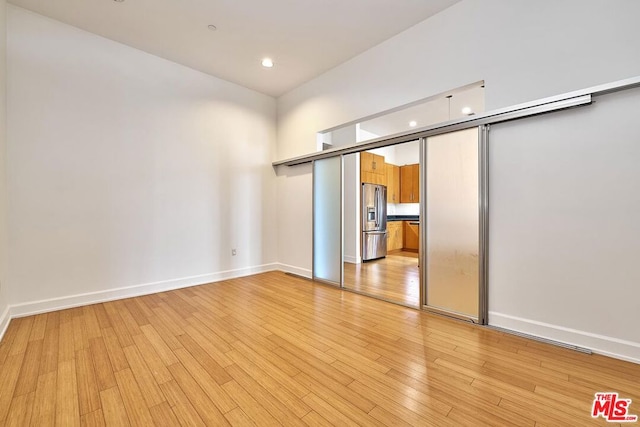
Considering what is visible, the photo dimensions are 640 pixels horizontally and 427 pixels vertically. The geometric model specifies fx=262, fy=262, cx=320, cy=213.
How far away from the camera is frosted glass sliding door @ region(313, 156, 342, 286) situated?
13.7 feet

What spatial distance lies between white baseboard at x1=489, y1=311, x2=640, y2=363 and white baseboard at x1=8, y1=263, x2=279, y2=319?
381cm

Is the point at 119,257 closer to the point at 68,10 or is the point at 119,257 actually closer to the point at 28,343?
the point at 28,343

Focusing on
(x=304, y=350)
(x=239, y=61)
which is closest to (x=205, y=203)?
(x=239, y=61)

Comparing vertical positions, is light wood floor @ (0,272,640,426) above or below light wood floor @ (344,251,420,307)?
above

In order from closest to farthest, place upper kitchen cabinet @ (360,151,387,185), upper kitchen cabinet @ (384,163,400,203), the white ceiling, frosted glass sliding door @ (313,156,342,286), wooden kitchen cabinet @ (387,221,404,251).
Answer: the white ceiling → frosted glass sliding door @ (313,156,342,286) → upper kitchen cabinet @ (360,151,387,185) → wooden kitchen cabinet @ (387,221,404,251) → upper kitchen cabinet @ (384,163,400,203)

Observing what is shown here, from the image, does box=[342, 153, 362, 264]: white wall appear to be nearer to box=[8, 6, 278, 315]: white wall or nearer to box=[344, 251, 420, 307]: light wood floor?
box=[344, 251, 420, 307]: light wood floor

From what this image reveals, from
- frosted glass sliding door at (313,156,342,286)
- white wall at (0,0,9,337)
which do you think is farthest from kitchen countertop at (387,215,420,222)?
white wall at (0,0,9,337)

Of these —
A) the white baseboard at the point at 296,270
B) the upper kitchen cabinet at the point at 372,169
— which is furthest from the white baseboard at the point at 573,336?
the upper kitchen cabinet at the point at 372,169

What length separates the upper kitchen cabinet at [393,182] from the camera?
24.4 ft

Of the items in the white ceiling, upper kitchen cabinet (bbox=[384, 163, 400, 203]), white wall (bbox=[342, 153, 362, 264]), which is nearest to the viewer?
the white ceiling

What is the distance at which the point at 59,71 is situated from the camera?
10.1 feet

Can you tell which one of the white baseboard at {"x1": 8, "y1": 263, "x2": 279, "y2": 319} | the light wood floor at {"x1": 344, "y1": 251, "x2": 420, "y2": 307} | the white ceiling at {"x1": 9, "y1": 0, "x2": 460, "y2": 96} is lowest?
the light wood floor at {"x1": 344, "y1": 251, "x2": 420, "y2": 307}

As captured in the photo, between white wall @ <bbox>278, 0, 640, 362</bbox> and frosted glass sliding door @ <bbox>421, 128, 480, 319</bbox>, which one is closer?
white wall @ <bbox>278, 0, 640, 362</bbox>

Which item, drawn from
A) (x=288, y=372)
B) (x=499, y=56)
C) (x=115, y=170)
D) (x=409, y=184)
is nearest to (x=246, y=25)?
(x=115, y=170)
